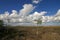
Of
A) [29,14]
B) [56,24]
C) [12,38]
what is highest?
[29,14]

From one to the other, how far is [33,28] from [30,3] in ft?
2.39

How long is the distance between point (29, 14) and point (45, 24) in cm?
55

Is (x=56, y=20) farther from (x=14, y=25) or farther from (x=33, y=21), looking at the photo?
(x=14, y=25)

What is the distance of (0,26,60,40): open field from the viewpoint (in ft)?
14.8

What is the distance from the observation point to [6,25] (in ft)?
15.2

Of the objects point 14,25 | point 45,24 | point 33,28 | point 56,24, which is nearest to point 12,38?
point 14,25

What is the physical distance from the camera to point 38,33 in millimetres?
4570

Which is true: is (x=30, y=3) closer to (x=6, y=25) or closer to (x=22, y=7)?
Result: (x=22, y=7)

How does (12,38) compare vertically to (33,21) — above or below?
below

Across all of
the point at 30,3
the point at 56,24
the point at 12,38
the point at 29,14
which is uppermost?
the point at 30,3

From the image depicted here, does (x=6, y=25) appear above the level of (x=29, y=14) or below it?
below

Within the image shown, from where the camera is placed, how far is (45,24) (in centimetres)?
455

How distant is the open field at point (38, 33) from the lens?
14.8 ft

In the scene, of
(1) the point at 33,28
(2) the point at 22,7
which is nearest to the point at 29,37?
(1) the point at 33,28
